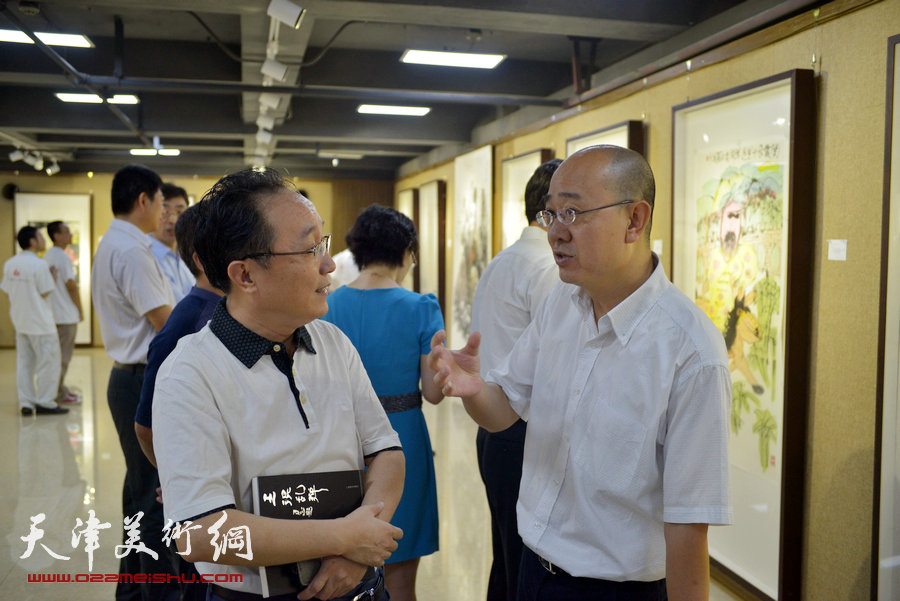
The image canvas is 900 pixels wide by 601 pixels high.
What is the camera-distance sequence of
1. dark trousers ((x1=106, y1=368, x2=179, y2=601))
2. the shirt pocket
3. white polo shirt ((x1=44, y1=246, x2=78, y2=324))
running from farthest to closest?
white polo shirt ((x1=44, y1=246, x2=78, y2=324))
dark trousers ((x1=106, y1=368, x2=179, y2=601))
the shirt pocket

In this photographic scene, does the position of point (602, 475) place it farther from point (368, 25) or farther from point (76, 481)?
point (368, 25)

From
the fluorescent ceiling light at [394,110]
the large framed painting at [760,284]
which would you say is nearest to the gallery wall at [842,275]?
the large framed painting at [760,284]

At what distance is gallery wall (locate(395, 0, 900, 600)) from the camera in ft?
9.66

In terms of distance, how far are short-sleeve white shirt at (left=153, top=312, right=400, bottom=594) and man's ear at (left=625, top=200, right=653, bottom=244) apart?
0.73 metres

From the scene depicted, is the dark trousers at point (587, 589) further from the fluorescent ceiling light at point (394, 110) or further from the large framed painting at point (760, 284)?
the fluorescent ceiling light at point (394, 110)

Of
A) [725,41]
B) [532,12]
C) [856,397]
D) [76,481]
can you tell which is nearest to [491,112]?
[532,12]

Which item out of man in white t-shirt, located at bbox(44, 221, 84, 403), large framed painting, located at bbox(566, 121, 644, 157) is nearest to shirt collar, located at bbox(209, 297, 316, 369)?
large framed painting, located at bbox(566, 121, 644, 157)

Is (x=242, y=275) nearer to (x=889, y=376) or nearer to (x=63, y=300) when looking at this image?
(x=889, y=376)

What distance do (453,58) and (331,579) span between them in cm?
576

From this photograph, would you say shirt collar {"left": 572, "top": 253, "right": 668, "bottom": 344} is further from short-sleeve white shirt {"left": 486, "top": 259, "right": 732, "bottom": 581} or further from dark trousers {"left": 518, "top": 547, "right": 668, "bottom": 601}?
dark trousers {"left": 518, "top": 547, "right": 668, "bottom": 601}

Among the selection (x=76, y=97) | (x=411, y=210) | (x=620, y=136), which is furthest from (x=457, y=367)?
(x=411, y=210)

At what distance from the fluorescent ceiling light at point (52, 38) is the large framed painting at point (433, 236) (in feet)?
16.1

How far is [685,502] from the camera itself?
153 centimetres

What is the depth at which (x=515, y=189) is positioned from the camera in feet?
22.8
